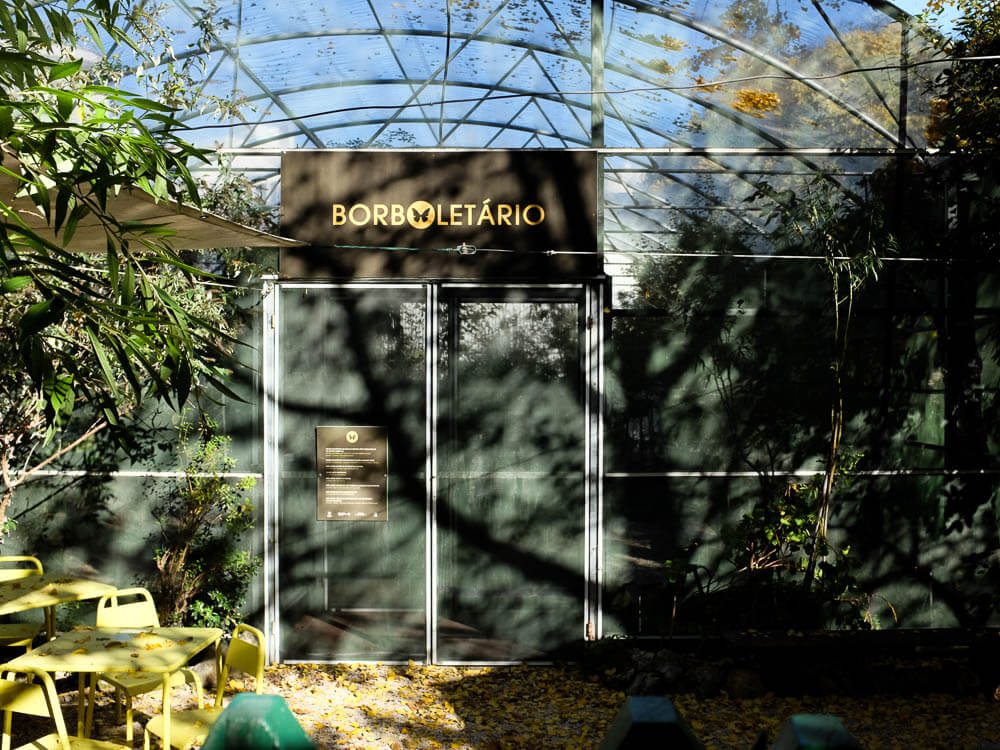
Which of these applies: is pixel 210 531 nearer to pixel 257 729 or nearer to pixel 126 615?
pixel 126 615

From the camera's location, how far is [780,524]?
6.24 m

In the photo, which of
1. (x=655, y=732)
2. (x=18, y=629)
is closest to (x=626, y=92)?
(x=18, y=629)

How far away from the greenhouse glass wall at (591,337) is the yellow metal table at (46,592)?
108 cm

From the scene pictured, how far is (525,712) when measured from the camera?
18.2 feet

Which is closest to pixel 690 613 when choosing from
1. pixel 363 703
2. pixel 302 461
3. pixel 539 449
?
pixel 539 449

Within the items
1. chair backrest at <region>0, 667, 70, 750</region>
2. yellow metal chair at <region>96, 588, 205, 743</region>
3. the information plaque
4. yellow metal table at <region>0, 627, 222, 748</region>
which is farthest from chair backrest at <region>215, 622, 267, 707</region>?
the information plaque

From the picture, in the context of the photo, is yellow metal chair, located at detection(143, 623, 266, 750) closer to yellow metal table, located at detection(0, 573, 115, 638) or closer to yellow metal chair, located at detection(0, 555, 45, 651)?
yellow metal table, located at detection(0, 573, 115, 638)

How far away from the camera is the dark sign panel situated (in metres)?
6.43

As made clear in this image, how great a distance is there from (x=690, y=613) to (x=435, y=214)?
376 cm

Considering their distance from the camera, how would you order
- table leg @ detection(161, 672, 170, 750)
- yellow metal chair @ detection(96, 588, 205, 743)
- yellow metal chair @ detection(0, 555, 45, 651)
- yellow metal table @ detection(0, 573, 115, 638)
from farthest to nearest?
yellow metal chair @ detection(0, 555, 45, 651)
yellow metal table @ detection(0, 573, 115, 638)
yellow metal chair @ detection(96, 588, 205, 743)
table leg @ detection(161, 672, 170, 750)

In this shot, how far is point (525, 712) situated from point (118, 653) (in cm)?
269

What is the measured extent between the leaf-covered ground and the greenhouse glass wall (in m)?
0.40

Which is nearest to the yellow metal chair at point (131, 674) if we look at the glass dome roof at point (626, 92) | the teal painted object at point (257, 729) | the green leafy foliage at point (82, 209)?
the green leafy foliage at point (82, 209)

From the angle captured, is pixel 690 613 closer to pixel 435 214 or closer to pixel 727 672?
pixel 727 672
